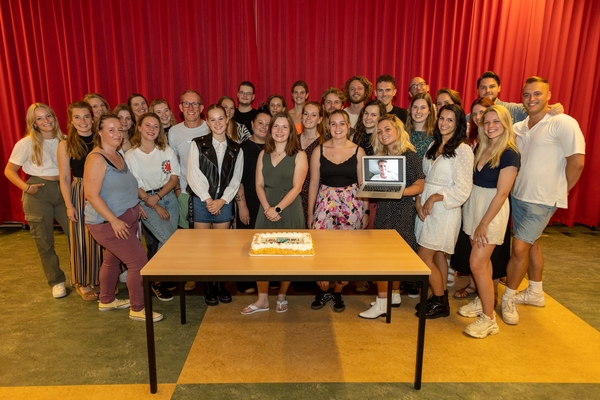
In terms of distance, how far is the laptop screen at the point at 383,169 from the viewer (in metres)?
2.99

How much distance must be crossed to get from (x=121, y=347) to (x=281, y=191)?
1.66 meters

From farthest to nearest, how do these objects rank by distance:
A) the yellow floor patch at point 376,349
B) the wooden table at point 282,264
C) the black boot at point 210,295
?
the black boot at point 210,295 < the yellow floor patch at point 376,349 < the wooden table at point 282,264

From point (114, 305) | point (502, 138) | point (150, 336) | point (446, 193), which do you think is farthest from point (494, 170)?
point (114, 305)

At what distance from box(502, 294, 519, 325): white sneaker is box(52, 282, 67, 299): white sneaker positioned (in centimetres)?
388

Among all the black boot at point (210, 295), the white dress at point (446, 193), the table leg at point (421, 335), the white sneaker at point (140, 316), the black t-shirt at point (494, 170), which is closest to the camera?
the table leg at point (421, 335)

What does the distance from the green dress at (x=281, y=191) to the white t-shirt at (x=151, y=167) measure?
2.87 feet

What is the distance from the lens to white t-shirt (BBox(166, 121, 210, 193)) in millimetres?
3941

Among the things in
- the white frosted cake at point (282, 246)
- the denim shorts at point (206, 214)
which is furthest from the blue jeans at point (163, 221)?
the white frosted cake at point (282, 246)

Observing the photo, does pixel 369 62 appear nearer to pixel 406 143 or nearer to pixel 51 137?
pixel 406 143

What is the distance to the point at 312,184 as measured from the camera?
11.7 feet

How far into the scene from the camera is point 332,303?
373 centimetres

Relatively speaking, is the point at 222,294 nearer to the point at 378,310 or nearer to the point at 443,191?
the point at 378,310

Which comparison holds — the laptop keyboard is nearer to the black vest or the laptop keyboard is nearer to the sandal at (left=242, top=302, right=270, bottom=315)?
the black vest

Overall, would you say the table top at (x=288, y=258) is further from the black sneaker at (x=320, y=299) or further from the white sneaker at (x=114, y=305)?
the white sneaker at (x=114, y=305)
